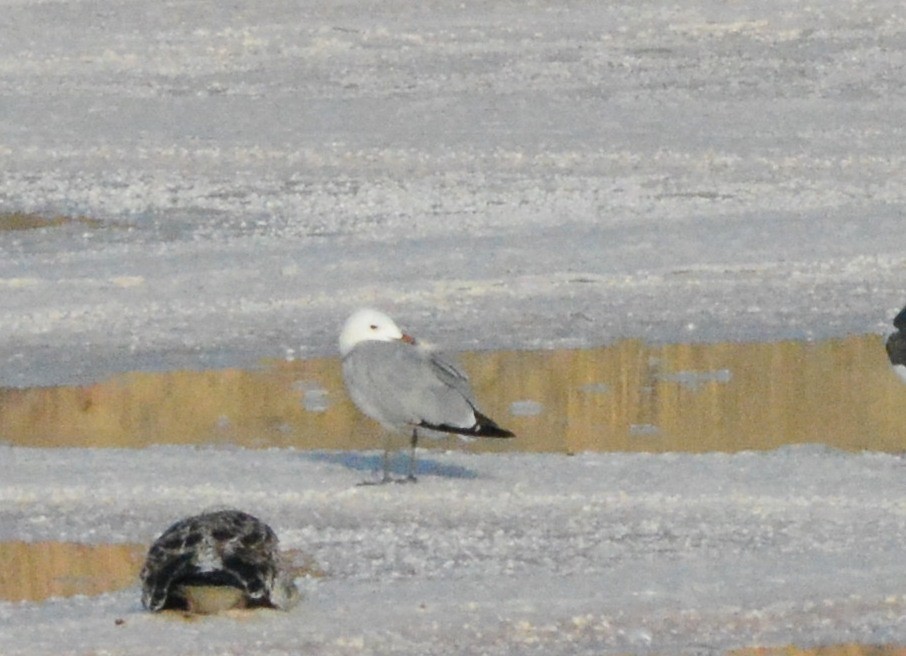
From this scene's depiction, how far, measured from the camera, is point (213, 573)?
5.38 meters

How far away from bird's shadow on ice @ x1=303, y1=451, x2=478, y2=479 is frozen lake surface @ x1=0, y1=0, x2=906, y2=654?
2 centimetres

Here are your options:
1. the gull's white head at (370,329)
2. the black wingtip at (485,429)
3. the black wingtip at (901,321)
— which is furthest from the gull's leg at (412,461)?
the black wingtip at (901,321)

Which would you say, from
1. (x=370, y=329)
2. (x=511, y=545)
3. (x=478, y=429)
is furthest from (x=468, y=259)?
(x=511, y=545)

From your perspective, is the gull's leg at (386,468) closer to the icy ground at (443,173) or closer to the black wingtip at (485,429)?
the black wingtip at (485,429)

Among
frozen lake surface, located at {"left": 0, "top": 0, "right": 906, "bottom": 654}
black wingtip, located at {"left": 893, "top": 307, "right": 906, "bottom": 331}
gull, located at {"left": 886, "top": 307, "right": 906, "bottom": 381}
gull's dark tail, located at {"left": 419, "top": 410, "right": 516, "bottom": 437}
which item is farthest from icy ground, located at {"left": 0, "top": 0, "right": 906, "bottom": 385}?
gull's dark tail, located at {"left": 419, "top": 410, "right": 516, "bottom": 437}

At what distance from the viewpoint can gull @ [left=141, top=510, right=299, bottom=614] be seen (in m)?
5.32

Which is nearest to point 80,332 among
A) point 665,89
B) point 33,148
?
point 33,148

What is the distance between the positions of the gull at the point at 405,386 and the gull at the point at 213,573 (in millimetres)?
1233

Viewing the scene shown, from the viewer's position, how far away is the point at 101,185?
11.2m

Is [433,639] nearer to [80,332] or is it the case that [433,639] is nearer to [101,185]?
[80,332]

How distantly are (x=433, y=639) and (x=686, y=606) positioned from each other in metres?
0.67

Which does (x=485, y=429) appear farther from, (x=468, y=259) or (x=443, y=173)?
(x=443, y=173)

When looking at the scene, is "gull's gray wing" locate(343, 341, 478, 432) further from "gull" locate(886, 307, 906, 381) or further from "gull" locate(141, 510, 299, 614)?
"gull" locate(886, 307, 906, 381)

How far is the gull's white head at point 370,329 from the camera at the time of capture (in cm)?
700
